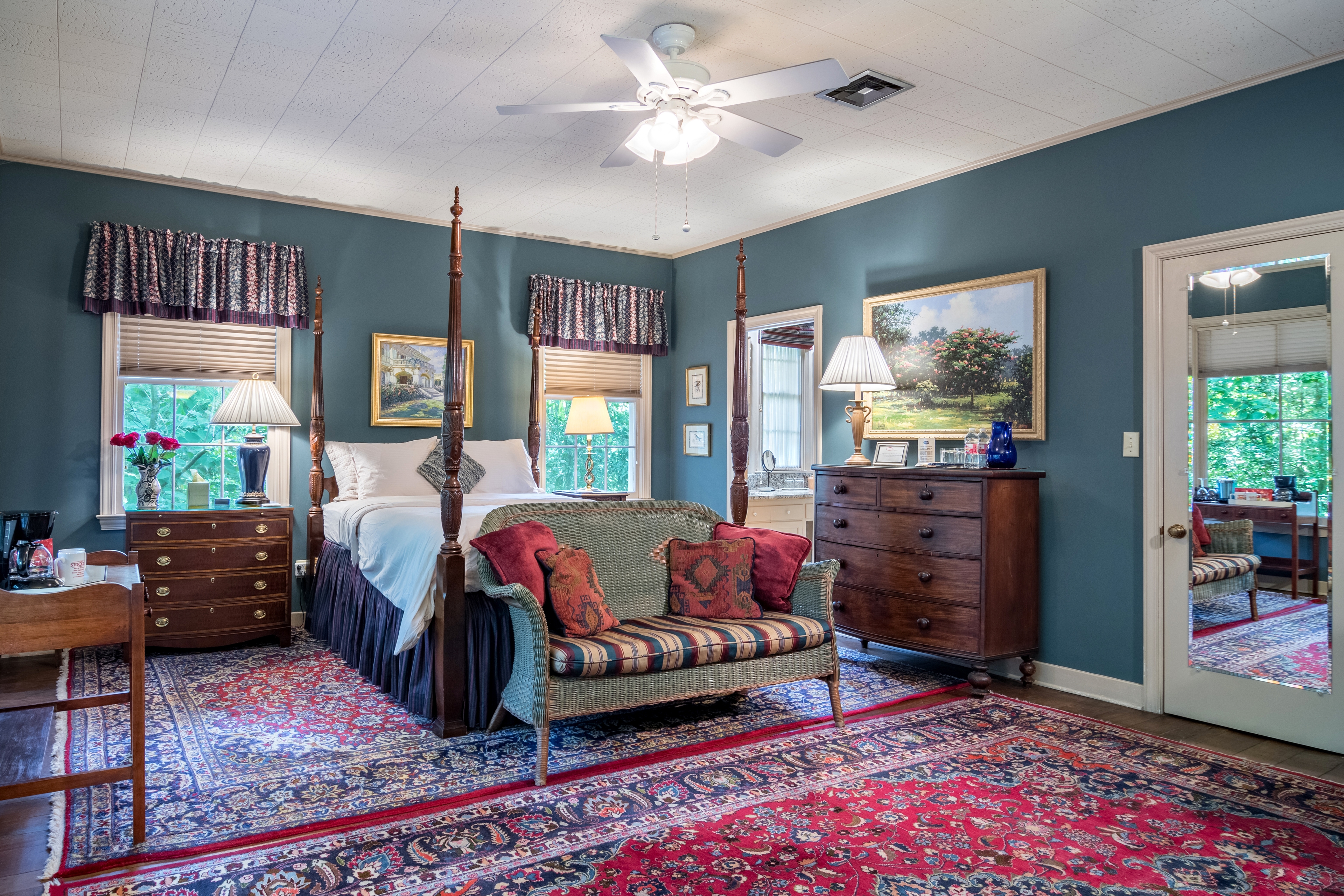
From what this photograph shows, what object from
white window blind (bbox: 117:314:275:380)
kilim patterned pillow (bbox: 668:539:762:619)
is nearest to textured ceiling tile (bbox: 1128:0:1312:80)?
kilim patterned pillow (bbox: 668:539:762:619)

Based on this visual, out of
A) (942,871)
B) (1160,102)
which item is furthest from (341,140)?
(942,871)

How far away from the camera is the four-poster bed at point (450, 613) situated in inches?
128

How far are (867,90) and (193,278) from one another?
3.89 meters

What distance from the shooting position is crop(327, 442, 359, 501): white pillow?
493 centimetres

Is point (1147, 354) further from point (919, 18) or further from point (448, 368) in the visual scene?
point (448, 368)

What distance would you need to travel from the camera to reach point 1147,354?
3742 mm

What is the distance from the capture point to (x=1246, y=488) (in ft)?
11.4

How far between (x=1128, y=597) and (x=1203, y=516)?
1.59 ft

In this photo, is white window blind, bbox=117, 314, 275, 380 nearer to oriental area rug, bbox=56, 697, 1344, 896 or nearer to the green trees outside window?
the green trees outside window

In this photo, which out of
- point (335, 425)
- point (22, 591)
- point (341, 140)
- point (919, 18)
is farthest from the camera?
point (335, 425)

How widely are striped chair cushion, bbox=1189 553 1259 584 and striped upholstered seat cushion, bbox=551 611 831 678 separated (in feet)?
5.31

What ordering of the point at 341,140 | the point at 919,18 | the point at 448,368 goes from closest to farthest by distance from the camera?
the point at 919,18, the point at 448,368, the point at 341,140

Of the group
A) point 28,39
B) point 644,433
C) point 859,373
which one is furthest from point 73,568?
point 644,433

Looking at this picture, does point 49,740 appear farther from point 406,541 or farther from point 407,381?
point 407,381
